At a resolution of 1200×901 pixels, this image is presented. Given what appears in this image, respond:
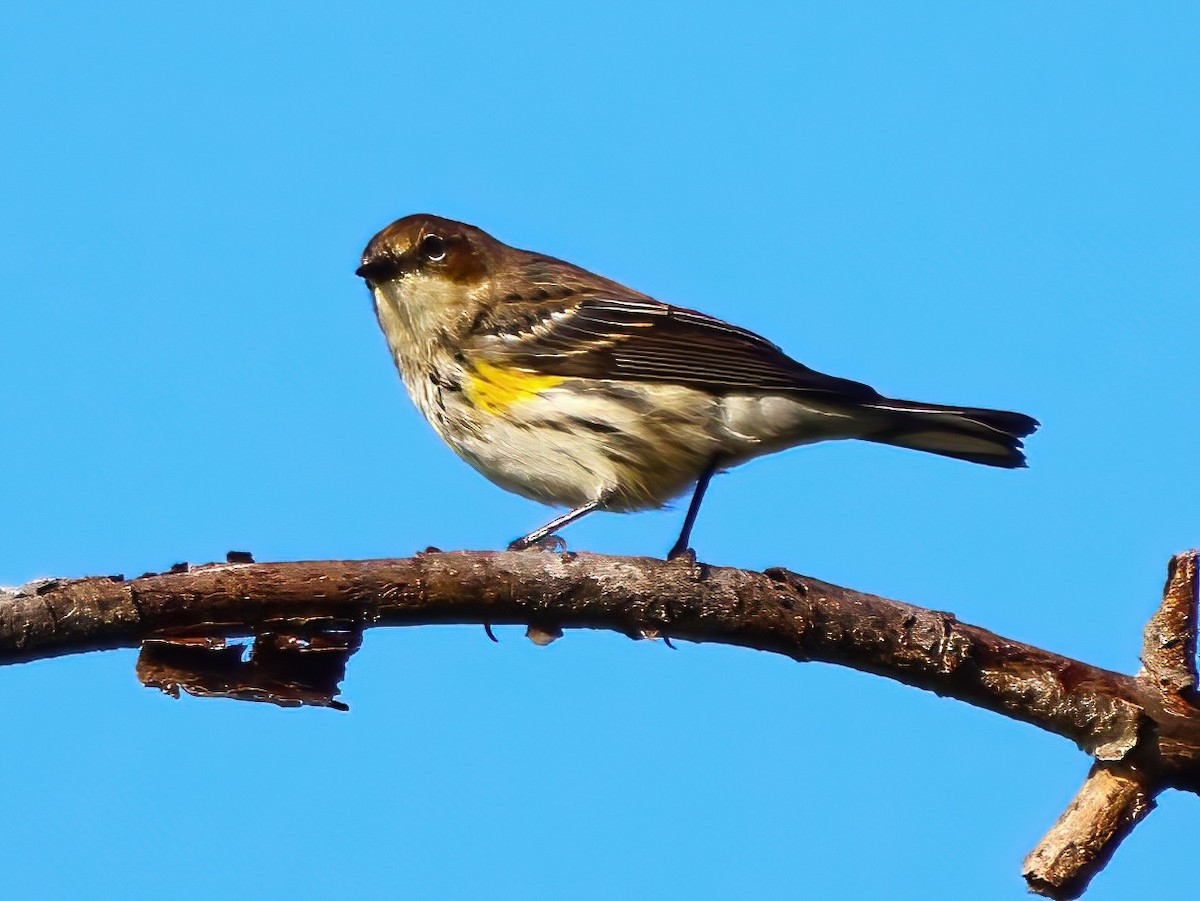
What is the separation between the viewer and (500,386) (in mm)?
8625

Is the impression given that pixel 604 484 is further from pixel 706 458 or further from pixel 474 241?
pixel 474 241

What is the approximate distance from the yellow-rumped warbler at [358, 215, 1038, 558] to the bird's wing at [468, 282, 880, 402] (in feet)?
0.03

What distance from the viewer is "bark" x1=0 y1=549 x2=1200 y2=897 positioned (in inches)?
209

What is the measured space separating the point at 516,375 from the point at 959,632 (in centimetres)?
385

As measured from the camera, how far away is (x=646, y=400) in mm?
8500

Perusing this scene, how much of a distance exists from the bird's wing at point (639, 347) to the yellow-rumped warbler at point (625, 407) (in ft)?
0.03

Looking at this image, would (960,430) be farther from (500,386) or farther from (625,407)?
(500,386)

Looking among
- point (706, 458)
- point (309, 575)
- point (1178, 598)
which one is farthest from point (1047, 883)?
point (706, 458)

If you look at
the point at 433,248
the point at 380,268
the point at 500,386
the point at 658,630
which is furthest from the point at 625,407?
the point at 658,630

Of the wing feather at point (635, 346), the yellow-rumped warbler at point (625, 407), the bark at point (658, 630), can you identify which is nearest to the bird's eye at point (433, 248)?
the yellow-rumped warbler at point (625, 407)

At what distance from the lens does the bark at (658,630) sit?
5.31 m

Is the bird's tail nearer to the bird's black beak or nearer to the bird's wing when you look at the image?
the bird's wing

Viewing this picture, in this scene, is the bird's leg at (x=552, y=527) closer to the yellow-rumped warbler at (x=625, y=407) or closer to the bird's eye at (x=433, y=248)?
the yellow-rumped warbler at (x=625, y=407)

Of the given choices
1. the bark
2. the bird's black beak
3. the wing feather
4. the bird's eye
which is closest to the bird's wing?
the wing feather
